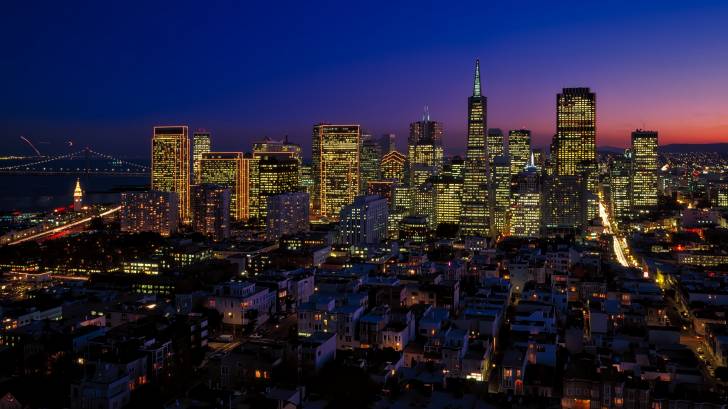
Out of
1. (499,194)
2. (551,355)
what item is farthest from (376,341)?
(499,194)

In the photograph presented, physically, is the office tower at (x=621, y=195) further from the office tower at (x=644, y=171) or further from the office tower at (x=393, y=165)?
the office tower at (x=393, y=165)

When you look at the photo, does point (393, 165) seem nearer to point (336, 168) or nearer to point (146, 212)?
point (336, 168)

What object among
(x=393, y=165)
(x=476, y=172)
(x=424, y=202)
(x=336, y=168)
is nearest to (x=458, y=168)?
(x=476, y=172)

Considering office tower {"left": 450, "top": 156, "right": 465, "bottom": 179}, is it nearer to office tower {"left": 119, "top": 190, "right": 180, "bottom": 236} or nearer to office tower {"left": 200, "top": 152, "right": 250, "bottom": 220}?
office tower {"left": 200, "top": 152, "right": 250, "bottom": 220}

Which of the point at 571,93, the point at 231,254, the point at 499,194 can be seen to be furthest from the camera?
the point at 571,93

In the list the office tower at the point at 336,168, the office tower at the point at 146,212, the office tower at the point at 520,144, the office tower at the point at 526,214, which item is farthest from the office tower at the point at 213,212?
the office tower at the point at 520,144

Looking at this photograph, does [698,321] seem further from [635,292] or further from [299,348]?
Answer: [299,348]

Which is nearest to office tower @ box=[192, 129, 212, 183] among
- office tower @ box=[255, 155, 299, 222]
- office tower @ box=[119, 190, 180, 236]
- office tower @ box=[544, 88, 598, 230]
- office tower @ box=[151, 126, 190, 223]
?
office tower @ box=[151, 126, 190, 223]
